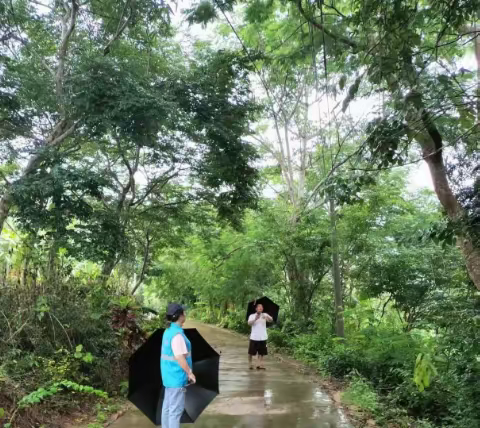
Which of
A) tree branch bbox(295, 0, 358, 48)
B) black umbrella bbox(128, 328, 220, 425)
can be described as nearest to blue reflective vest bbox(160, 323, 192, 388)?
black umbrella bbox(128, 328, 220, 425)

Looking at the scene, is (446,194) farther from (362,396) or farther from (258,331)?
(258,331)

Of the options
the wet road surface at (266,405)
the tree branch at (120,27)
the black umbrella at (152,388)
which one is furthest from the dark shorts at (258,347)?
the tree branch at (120,27)

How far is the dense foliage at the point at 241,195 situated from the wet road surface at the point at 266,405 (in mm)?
570

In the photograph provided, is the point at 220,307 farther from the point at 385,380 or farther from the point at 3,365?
the point at 3,365

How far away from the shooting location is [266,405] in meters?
6.86

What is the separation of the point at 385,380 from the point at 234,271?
967 cm

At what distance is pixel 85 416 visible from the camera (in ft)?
20.1

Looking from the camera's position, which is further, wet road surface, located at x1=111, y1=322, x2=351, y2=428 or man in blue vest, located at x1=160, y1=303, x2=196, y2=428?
wet road surface, located at x1=111, y1=322, x2=351, y2=428

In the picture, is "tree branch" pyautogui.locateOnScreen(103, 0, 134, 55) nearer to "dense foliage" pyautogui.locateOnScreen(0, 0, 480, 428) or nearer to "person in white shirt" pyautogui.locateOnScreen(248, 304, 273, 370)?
"dense foliage" pyautogui.locateOnScreen(0, 0, 480, 428)

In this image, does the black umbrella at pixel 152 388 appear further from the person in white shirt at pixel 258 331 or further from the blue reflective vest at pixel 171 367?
the person in white shirt at pixel 258 331

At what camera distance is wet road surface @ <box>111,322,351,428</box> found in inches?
235

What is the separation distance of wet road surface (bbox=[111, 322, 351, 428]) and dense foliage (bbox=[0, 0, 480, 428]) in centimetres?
57

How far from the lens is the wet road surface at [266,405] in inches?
235

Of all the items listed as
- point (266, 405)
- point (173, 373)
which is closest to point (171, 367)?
point (173, 373)
